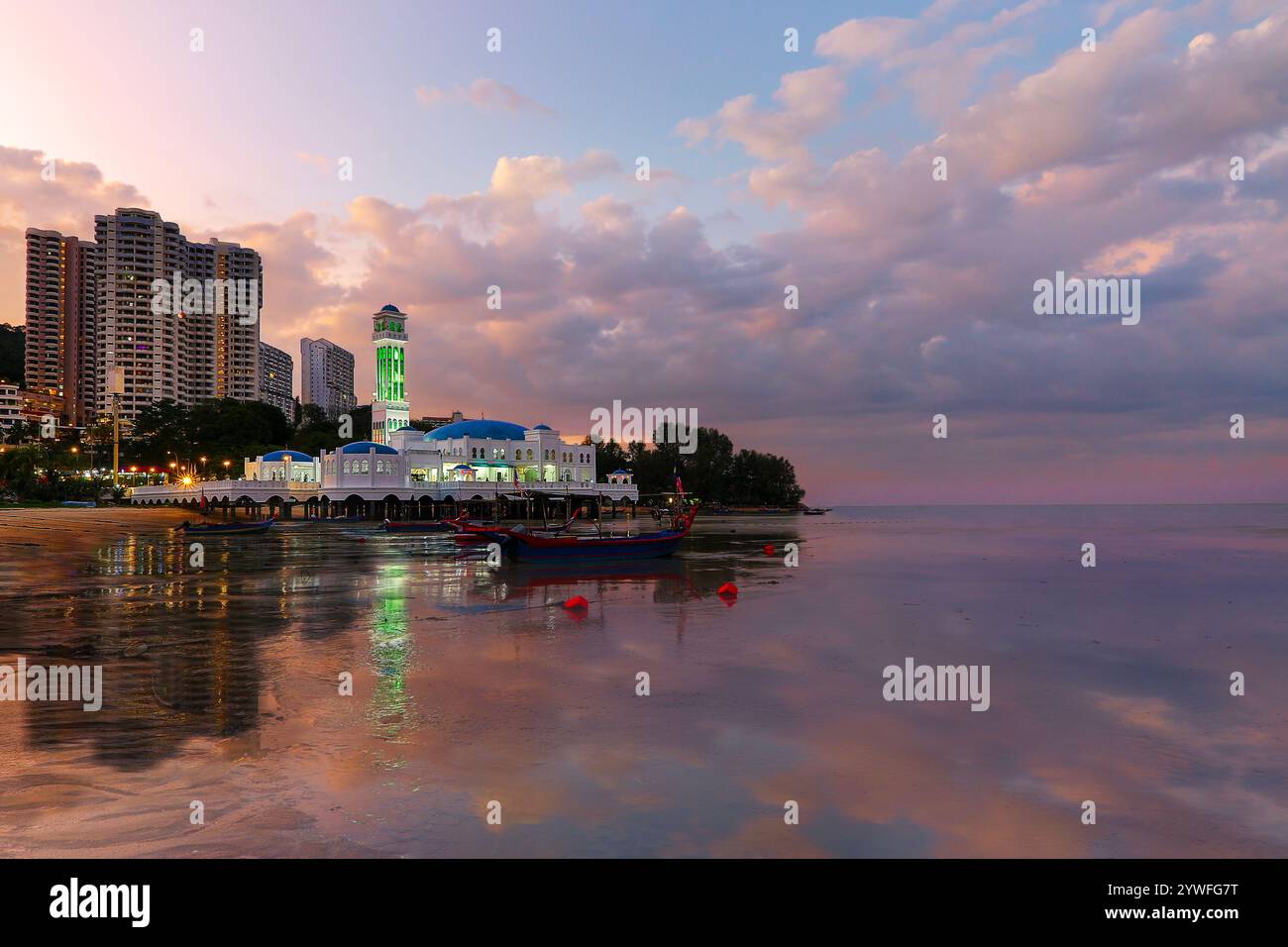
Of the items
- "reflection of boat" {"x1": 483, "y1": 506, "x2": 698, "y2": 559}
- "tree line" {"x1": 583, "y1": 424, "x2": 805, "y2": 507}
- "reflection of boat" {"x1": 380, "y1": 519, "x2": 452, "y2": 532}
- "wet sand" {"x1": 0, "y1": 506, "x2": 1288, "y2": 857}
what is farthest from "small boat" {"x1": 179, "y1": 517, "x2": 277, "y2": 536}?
"tree line" {"x1": 583, "y1": 424, "x2": 805, "y2": 507}

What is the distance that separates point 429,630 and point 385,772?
1099 centimetres

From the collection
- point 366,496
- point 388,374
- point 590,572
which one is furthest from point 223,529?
point 388,374

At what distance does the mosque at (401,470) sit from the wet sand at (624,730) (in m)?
55.9

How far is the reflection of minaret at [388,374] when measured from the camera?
10906cm

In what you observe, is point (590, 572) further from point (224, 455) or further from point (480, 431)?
point (224, 455)

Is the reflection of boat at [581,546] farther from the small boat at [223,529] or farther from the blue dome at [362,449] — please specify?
the blue dome at [362,449]

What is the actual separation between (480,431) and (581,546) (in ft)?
201

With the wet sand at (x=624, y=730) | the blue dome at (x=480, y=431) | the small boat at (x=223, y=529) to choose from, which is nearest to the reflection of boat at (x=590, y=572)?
the wet sand at (x=624, y=730)

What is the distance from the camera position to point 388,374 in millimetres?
110250

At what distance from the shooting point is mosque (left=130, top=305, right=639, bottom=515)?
288ft

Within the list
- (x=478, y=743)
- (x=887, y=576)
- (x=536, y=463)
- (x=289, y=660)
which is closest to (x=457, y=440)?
(x=536, y=463)

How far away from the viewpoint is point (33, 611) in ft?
71.4

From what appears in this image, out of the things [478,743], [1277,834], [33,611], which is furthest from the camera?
[33,611]

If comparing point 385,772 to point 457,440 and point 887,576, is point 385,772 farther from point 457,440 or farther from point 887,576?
point 457,440
